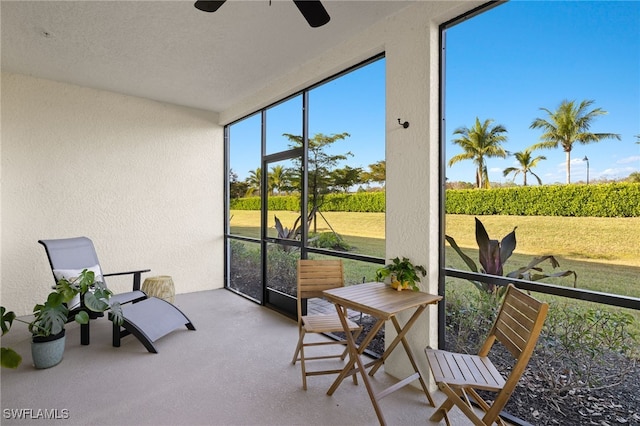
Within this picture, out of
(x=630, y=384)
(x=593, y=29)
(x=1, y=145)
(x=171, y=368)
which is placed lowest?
(x=171, y=368)

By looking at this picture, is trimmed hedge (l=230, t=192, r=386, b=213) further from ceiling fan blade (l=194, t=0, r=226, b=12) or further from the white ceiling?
ceiling fan blade (l=194, t=0, r=226, b=12)

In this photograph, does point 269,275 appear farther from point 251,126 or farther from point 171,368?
point 251,126

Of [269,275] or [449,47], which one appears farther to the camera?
[269,275]

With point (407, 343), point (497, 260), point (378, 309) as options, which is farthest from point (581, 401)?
point (378, 309)

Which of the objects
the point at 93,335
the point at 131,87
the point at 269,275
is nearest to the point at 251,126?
the point at 131,87

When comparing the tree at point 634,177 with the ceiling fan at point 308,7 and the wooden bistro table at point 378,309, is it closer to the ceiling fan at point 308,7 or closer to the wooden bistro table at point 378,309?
the wooden bistro table at point 378,309

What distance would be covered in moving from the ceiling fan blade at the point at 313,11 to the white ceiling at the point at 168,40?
2.42 feet

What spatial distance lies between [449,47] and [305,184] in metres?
2.04

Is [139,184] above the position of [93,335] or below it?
above

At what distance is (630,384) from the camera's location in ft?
5.66

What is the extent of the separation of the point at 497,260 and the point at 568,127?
97cm

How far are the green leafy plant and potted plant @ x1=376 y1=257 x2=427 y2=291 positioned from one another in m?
0.36

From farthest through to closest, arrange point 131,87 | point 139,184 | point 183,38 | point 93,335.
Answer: point 139,184 < point 131,87 < point 93,335 < point 183,38

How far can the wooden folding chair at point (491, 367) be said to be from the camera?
151 cm
